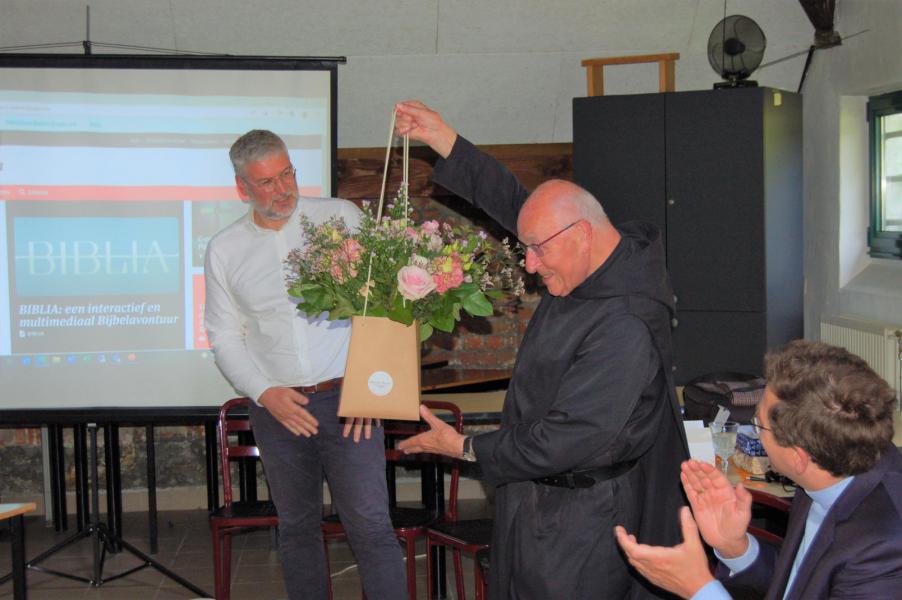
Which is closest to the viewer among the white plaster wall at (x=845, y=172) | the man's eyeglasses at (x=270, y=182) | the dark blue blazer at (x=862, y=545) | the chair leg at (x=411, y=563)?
the dark blue blazer at (x=862, y=545)

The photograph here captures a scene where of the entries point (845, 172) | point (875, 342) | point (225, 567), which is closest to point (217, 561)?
point (225, 567)

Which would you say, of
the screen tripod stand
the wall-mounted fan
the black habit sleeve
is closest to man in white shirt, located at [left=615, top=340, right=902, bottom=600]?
the black habit sleeve

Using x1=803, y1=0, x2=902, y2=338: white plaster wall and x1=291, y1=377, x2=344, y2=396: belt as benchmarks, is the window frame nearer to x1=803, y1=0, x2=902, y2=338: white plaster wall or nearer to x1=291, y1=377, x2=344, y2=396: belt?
x1=803, y1=0, x2=902, y2=338: white plaster wall

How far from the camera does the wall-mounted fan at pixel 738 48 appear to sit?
5180 millimetres

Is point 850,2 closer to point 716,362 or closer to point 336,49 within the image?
point 716,362

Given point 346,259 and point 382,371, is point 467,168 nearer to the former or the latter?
point 346,259

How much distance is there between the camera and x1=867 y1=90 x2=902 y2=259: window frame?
522 centimetres

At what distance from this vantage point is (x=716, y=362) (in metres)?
5.27

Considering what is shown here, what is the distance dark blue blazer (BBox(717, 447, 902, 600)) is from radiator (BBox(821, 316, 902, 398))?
2994mm

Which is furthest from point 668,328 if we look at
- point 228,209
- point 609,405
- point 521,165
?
point 521,165

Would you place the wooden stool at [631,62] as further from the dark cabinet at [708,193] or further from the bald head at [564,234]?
the bald head at [564,234]

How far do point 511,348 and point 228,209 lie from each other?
2.00 metres

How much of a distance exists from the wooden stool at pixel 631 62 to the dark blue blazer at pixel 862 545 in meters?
3.91

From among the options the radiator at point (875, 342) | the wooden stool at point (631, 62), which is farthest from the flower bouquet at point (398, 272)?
the wooden stool at point (631, 62)
